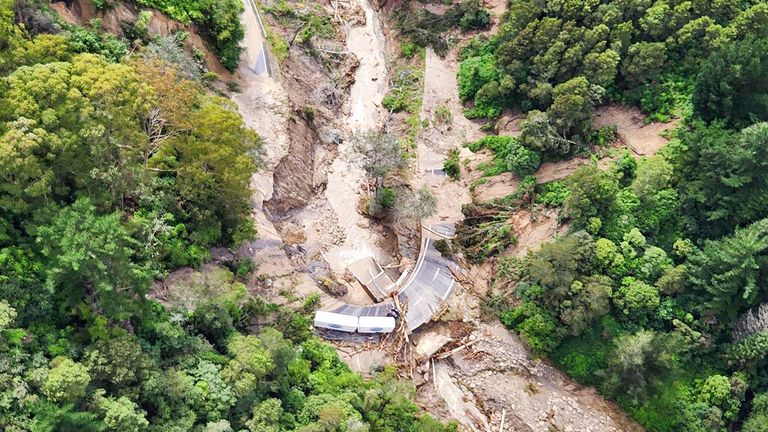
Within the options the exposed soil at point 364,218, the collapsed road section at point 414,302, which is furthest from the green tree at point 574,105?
the collapsed road section at point 414,302

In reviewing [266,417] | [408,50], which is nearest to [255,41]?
[408,50]

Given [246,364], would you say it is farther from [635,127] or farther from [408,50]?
[408,50]

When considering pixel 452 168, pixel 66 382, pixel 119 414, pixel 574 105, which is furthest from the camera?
pixel 452 168

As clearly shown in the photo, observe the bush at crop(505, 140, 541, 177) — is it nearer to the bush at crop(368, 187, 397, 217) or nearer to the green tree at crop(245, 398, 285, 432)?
the bush at crop(368, 187, 397, 217)

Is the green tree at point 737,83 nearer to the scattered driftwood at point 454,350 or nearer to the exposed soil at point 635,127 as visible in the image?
the exposed soil at point 635,127

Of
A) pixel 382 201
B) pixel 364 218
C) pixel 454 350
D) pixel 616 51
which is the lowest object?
pixel 454 350
